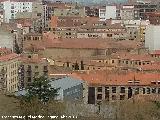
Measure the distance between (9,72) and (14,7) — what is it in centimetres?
3541

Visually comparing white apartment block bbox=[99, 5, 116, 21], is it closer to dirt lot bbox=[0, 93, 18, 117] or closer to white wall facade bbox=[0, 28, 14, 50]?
white wall facade bbox=[0, 28, 14, 50]

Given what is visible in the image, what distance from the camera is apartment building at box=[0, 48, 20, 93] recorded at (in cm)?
3376

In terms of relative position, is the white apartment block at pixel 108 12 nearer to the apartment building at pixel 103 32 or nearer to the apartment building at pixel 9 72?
the apartment building at pixel 103 32

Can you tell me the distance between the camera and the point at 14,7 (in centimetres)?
6956

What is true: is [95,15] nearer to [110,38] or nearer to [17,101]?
[110,38]

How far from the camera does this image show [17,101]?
22.8m

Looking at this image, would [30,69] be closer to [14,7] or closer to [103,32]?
[103,32]

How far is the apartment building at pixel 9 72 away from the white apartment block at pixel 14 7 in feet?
103

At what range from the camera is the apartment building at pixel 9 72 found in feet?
111

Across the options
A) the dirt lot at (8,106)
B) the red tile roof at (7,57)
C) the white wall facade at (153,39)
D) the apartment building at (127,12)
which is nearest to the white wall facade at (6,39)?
the red tile roof at (7,57)

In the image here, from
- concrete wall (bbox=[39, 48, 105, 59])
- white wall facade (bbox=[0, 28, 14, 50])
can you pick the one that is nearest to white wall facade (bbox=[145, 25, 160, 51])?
concrete wall (bbox=[39, 48, 105, 59])

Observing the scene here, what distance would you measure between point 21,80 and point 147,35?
16077 millimetres

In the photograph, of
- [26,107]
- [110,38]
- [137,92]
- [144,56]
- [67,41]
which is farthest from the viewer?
[110,38]

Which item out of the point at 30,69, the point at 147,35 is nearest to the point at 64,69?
the point at 30,69
